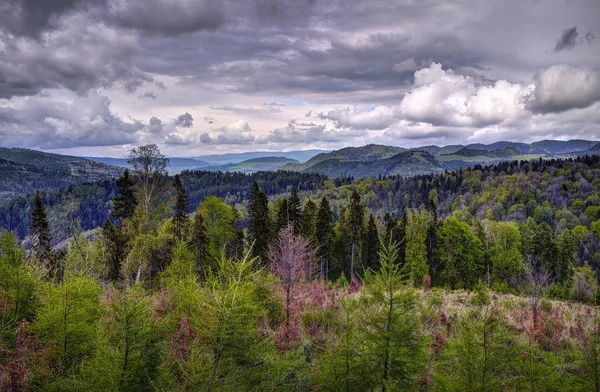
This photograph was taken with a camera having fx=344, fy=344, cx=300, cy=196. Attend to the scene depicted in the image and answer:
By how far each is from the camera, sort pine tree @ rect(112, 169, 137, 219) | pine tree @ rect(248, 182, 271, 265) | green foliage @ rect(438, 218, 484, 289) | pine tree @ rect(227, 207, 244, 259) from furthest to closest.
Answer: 1. green foliage @ rect(438, 218, 484, 289)
2. pine tree @ rect(227, 207, 244, 259)
3. pine tree @ rect(248, 182, 271, 265)
4. pine tree @ rect(112, 169, 137, 219)

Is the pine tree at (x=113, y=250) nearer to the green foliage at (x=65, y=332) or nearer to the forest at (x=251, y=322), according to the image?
the forest at (x=251, y=322)

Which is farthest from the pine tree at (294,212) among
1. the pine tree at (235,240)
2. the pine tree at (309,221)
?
the pine tree at (235,240)

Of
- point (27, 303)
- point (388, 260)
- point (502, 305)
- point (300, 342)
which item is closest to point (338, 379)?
point (388, 260)

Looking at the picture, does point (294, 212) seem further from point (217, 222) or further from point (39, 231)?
point (39, 231)

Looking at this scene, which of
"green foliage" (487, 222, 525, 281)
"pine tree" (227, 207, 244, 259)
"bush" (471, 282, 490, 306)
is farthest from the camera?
"green foliage" (487, 222, 525, 281)

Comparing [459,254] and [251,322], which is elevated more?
[251,322]

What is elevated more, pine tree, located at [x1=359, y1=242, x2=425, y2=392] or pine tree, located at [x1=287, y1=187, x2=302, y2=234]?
pine tree, located at [x1=359, y1=242, x2=425, y2=392]

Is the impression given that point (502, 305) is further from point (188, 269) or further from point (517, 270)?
point (517, 270)

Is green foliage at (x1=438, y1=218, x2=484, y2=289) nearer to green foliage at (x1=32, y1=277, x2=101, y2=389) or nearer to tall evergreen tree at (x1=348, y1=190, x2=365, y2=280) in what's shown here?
tall evergreen tree at (x1=348, y1=190, x2=365, y2=280)

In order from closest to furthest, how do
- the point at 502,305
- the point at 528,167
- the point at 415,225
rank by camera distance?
the point at 502,305 < the point at 415,225 < the point at 528,167

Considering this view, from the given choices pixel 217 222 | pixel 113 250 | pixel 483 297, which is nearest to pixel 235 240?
pixel 217 222

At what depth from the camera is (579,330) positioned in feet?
58.4

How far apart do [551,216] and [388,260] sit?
140743mm

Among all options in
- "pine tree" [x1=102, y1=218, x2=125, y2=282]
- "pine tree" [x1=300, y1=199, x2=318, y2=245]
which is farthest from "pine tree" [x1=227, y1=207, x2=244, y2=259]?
"pine tree" [x1=102, y1=218, x2=125, y2=282]
